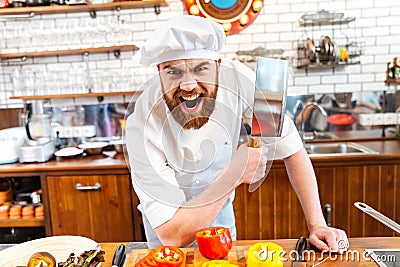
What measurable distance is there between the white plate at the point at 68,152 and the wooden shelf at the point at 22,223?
1.57 ft

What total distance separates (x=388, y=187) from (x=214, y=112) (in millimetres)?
1850

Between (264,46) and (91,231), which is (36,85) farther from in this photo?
(264,46)

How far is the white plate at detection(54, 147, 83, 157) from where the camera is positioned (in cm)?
282

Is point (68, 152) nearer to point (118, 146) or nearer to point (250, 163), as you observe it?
point (118, 146)

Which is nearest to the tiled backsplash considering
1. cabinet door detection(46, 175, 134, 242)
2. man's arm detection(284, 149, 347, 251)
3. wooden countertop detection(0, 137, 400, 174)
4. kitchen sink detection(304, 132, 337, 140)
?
kitchen sink detection(304, 132, 337, 140)

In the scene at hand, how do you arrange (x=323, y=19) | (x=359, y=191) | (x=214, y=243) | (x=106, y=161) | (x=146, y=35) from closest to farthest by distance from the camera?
(x=214, y=243) < (x=359, y=191) < (x=106, y=161) < (x=323, y=19) < (x=146, y=35)

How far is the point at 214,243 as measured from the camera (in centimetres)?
112

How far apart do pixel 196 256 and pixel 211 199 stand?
0.19 m

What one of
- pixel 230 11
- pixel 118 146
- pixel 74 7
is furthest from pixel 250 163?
pixel 74 7

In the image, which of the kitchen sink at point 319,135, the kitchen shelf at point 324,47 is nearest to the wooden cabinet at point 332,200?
the kitchen sink at point 319,135

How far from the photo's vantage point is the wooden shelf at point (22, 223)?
2701 millimetres

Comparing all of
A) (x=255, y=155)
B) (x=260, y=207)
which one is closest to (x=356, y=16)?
(x=260, y=207)

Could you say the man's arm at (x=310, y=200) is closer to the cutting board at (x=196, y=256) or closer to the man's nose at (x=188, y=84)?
the cutting board at (x=196, y=256)

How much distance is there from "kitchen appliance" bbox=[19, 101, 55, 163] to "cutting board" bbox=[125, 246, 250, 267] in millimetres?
1790
